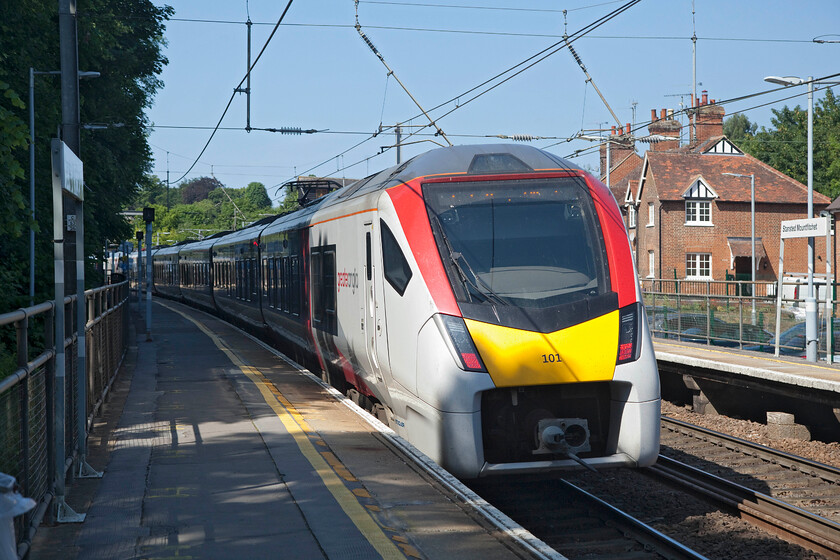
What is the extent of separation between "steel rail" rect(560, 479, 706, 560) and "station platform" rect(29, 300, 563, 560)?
1779 mm

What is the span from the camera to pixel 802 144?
67875 millimetres

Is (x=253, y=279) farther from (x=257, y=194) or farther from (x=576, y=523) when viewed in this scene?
(x=257, y=194)

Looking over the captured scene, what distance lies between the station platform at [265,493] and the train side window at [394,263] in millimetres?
1493

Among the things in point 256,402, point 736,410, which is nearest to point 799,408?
point 736,410

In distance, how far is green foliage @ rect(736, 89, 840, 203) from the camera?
62.8m

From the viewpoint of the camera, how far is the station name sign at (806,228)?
47.4 feet

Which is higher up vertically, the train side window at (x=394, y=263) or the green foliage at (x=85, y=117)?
the green foliage at (x=85, y=117)

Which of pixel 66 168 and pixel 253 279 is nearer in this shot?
pixel 66 168

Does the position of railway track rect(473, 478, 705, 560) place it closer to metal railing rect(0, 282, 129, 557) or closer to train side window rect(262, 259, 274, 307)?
metal railing rect(0, 282, 129, 557)

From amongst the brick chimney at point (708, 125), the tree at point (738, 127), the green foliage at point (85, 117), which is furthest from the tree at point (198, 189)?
the green foliage at point (85, 117)

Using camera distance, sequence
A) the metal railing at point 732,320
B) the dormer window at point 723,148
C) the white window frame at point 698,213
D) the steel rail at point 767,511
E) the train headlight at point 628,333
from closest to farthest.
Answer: the train headlight at point 628,333, the steel rail at point 767,511, the metal railing at point 732,320, the white window frame at point 698,213, the dormer window at point 723,148

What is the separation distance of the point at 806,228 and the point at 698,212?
104 ft

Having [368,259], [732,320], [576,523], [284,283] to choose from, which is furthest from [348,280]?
[732,320]

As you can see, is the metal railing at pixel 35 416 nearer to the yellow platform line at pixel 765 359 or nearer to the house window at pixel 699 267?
the yellow platform line at pixel 765 359
